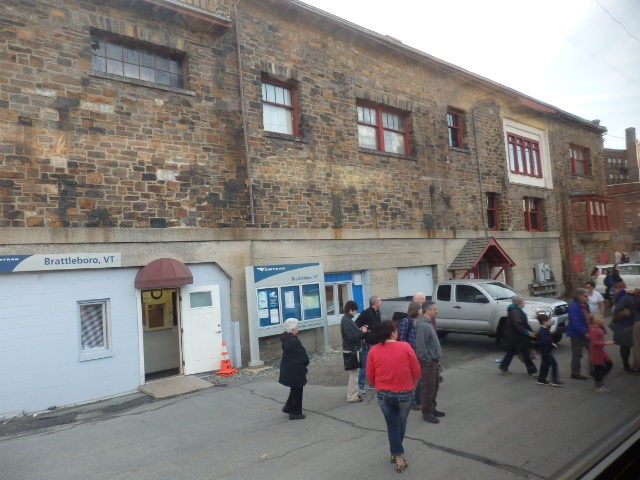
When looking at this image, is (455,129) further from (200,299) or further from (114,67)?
(114,67)

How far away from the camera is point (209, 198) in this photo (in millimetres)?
11711

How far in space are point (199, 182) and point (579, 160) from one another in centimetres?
2343

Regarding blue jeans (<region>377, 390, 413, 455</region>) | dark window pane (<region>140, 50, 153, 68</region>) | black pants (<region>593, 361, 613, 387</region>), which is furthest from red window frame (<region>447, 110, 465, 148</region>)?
blue jeans (<region>377, 390, 413, 455</region>)

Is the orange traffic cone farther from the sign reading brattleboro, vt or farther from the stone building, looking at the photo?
the sign reading brattleboro, vt

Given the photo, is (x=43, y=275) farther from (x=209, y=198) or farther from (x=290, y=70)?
(x=290, y=70)

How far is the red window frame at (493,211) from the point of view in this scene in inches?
814

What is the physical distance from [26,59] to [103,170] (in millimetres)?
2549

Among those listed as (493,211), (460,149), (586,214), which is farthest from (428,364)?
(586,214)

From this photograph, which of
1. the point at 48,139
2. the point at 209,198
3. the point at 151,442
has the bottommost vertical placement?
the point at 151,442

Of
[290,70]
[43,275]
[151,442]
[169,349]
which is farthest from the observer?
[290,70]

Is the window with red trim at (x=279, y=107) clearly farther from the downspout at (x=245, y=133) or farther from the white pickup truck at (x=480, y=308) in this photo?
the white pickup truck at (x=480, y=308)

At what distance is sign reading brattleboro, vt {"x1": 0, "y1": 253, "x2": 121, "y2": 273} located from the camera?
873 cm

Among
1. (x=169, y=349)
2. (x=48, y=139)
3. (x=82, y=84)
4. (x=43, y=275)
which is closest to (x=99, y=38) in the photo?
(x=82, y=84)

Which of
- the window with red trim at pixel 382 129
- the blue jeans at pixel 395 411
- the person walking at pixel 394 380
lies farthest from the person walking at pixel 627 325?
the window with red trim at pixel 382 129
